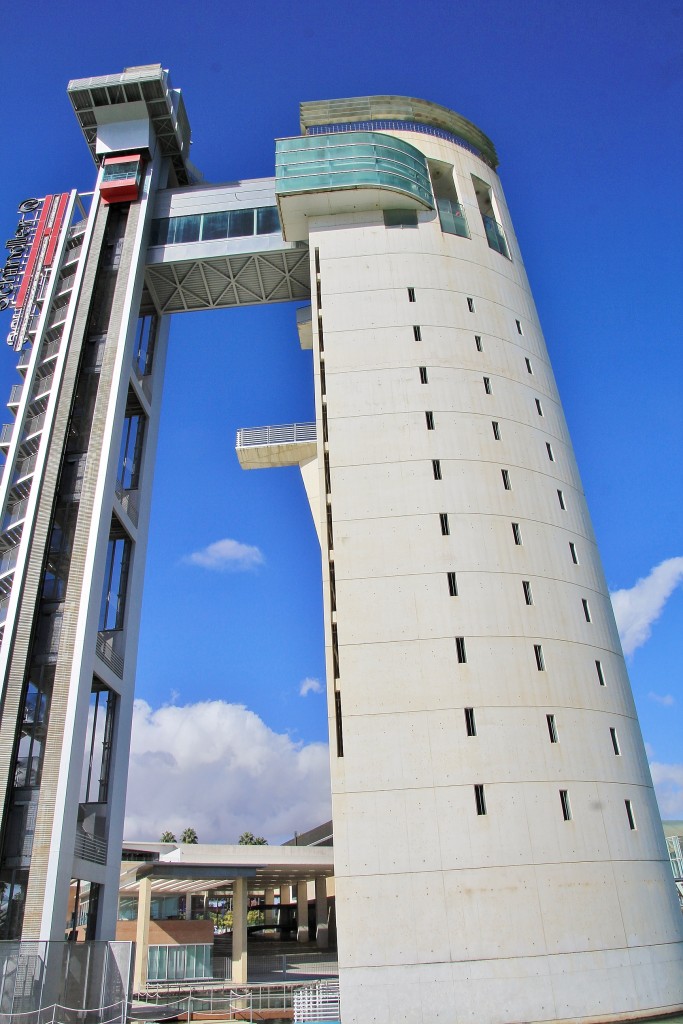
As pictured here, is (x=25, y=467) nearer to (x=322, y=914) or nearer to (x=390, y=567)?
(x=390, y=567)

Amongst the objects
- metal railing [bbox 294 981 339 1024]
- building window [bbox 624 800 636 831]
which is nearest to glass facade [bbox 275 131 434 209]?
building window [bbox 624 800 636 831]

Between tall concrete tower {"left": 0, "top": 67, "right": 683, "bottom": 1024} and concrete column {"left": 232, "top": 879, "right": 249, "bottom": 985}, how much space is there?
10.8 meters

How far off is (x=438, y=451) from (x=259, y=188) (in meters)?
18.6

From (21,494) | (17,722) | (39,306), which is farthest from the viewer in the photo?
(39,306)

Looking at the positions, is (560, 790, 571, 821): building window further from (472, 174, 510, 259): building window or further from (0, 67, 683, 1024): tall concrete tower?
(472, 174, 510, 259): building window

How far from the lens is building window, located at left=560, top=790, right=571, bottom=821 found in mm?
25875

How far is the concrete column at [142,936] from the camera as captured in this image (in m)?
33.0

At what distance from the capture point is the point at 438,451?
104ft

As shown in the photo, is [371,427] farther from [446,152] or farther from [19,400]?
[446,152]

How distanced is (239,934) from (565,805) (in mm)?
18543

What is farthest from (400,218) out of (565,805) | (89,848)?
(89,848)

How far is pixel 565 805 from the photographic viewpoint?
85.5 feet

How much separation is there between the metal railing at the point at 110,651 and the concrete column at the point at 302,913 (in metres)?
32.3

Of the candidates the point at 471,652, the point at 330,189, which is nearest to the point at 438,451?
the point at 471,652
